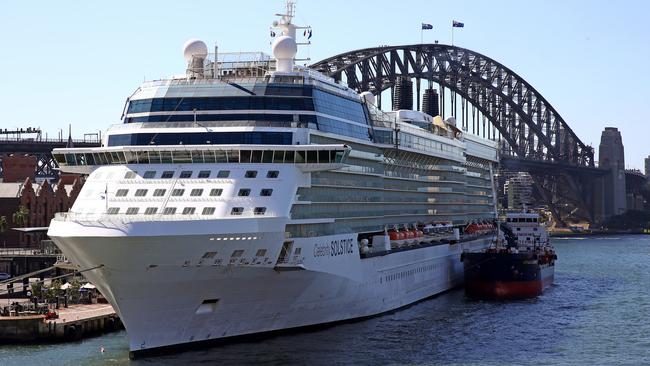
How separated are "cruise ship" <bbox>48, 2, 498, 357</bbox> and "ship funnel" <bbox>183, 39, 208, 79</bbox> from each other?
0.06 metres

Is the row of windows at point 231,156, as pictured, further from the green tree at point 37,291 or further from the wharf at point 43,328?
the green tree at point 37,291

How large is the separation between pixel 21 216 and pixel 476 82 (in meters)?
99.5

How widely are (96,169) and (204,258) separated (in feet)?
27.8

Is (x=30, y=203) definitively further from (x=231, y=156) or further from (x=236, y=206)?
(x=236, y=206)

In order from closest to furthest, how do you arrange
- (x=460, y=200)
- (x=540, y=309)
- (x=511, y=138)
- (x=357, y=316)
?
(x=357, y=316) → (x=540, y=309) → (x=460, y=200) → (x=511, y=138)

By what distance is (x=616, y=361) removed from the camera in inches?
1667

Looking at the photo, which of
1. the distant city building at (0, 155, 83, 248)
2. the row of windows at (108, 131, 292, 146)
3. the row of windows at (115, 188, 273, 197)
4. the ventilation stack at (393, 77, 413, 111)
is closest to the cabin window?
the row of windows at (115, 188, 273, 197)

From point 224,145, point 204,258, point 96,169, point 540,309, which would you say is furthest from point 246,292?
point 540,309

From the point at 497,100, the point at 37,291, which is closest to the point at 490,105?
the point at 497,100

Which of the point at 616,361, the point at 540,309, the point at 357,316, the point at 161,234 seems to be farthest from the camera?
the point at 540,309

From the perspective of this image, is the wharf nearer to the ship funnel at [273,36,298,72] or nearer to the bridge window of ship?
the bridge window of ship

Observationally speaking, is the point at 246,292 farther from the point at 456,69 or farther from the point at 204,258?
the point at 456,69

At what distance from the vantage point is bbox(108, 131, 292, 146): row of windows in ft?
139

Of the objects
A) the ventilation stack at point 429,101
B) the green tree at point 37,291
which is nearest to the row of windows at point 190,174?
the green tree at point 37,291
